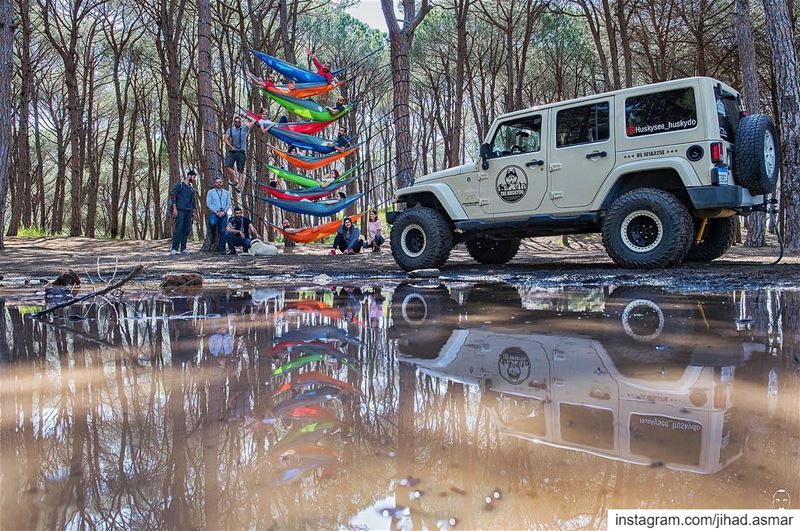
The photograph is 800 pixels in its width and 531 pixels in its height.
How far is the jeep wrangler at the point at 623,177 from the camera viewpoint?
20.1 ft

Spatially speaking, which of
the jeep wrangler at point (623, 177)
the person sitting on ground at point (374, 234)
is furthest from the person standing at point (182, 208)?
the jeep wrangler at point (623, 177)

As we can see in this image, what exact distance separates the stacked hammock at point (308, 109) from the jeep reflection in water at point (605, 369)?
8.32m

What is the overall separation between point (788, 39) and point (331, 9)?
1766 centimetres

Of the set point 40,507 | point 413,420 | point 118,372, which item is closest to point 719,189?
point 413,420

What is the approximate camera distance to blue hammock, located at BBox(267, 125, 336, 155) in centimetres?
1159

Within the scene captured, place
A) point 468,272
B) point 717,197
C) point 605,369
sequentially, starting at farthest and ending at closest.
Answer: point 468,272, point 717,197, point 605,369

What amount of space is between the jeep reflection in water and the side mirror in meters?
3.68

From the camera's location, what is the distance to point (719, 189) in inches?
235

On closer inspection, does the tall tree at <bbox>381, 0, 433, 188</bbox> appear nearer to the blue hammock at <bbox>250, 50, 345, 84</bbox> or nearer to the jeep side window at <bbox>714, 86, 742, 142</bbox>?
the blue hammock at <bbox>250, 50, 345, 84</bbox>

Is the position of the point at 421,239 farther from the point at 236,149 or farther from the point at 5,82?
the point at 5,82

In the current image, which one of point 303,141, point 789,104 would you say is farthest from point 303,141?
point 789,104

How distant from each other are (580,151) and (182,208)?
8.27 m

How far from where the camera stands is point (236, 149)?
1192 centimetres

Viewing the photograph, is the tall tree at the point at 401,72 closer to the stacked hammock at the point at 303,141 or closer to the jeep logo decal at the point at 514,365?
the stacked hammock at the point at 303,141
